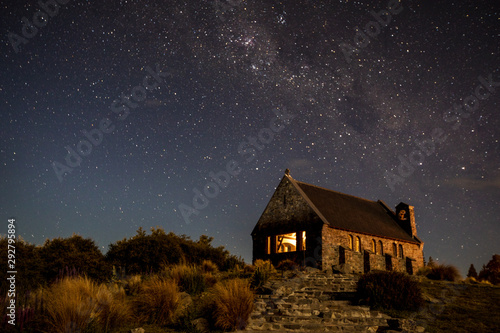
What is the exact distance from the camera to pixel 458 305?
42.1 feet

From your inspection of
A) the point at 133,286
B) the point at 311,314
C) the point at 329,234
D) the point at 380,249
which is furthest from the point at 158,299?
the point at 380,249

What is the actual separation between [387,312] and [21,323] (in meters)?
10.4

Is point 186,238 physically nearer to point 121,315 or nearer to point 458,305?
point 121,315

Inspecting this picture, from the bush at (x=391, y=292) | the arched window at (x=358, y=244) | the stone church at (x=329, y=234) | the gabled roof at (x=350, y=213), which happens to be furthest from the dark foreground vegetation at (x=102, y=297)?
the arched window at (x=358, y=244)

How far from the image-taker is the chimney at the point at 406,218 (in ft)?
114

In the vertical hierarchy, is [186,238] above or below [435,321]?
above

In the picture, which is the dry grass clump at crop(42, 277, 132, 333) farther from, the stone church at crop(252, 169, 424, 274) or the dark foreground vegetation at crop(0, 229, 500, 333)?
the stone church at crop(252, 169, 424, 274)

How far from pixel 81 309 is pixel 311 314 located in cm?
718

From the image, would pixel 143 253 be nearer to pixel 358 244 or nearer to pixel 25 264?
pixel 25 264

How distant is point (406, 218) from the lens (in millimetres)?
35531

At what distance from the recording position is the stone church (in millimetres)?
25859

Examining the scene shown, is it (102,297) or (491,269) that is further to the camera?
(491,269)

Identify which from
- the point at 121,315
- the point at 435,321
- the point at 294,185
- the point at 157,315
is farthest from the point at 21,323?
the point at 294,185

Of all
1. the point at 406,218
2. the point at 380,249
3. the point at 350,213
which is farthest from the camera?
the point at 406,218
